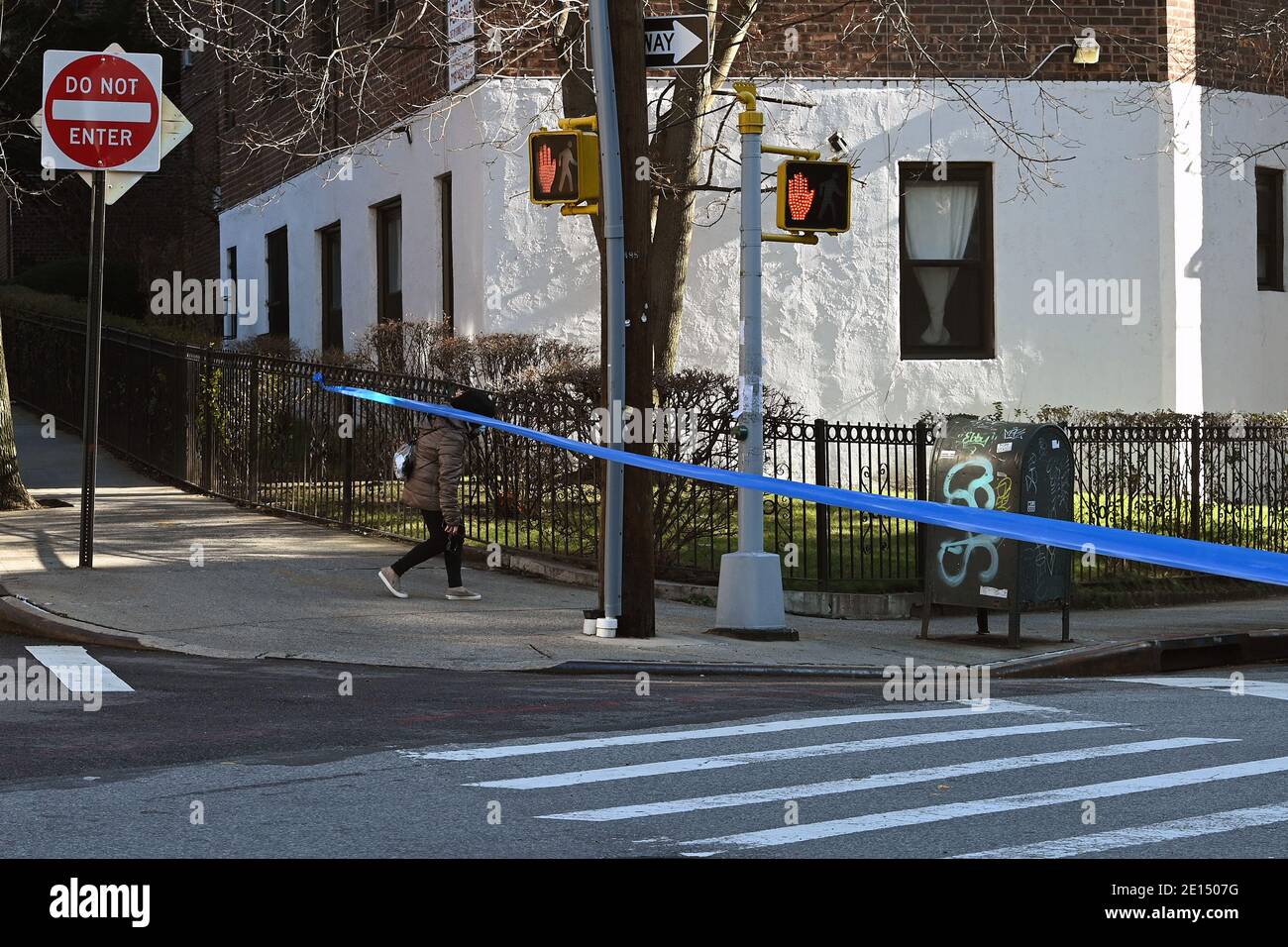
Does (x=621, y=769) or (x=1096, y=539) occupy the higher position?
(x=1096, y=539)

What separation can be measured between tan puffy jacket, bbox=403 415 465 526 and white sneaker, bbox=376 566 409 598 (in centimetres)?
56

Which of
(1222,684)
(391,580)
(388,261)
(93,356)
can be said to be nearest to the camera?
(1222,684)

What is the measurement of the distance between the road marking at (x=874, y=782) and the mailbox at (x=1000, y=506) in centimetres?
433

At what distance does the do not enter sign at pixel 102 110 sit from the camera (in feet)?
44.7

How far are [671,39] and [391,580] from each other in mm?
4562

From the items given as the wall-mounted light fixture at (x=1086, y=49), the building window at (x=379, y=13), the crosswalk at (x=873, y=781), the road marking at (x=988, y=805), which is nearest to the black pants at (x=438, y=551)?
the crosswalk at (x=873, y=781)

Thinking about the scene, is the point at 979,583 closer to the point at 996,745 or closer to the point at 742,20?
the point at 996,745

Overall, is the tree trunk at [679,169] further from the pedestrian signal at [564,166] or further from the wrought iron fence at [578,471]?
the pedestrian signal at [564,166]

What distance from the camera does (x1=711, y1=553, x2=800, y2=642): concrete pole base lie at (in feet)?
41.5

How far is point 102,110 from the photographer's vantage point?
13.8m

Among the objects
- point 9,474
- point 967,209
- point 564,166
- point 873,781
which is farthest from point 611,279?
point 967,209

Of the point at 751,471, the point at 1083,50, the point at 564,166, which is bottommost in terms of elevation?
the point at 751,471

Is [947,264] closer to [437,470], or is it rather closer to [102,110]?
[437,470]
